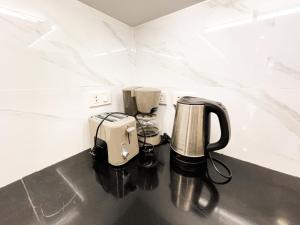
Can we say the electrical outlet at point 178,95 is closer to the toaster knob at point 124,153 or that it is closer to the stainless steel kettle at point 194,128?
the stainless steel kettle at point 194,128

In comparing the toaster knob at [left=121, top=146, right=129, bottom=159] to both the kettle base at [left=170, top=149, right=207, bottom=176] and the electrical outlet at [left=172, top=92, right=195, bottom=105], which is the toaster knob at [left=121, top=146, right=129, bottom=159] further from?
the electrical outlet at [left=172, top=92, right=195, bottom=105]

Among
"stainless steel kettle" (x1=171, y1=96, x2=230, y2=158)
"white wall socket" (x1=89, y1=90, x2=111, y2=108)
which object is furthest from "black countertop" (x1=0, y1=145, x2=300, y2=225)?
"white wall socket" (x1=89, y1=90, x2=111, y2=108)

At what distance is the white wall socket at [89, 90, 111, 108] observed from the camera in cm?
79

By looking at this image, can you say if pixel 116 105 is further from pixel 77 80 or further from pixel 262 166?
pixel 262 166

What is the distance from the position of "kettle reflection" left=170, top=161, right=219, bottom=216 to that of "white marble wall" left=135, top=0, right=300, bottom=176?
0.87 feet

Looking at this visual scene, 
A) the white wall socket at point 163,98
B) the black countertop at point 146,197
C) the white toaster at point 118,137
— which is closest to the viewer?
the black countertop at point 146,197

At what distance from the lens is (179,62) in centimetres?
82

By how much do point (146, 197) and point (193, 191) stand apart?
17cm

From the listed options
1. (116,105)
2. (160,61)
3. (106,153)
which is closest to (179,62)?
(160,61)

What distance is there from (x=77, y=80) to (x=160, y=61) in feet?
1.61

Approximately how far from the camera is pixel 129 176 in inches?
24.2

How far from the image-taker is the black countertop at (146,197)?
0.43 metres

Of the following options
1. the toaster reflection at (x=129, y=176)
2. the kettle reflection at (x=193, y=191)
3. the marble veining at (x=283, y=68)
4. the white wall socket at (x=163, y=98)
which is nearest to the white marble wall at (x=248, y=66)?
the marble veining at (x=283, y=68)

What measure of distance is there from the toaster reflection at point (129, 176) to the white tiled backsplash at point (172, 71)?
0.24 metres
